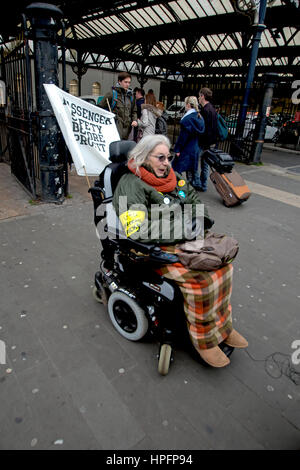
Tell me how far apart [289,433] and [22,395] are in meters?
1.65

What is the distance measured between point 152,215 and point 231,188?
139 inches

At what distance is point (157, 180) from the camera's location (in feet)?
7.61

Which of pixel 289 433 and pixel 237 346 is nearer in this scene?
pixel 289 433

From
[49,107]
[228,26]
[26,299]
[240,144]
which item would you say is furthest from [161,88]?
[26,299]

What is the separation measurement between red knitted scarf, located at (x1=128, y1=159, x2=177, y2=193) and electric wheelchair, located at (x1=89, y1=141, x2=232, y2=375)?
0.64 feet

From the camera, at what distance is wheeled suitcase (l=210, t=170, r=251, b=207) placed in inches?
212


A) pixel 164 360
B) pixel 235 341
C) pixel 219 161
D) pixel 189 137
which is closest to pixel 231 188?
pixel 219 161

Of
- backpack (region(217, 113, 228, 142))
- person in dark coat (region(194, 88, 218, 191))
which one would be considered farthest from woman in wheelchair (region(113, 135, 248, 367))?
backpack (region(217, 113, 228, 142))

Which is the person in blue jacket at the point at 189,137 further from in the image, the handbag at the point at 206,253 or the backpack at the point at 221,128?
the handbag at the point at 206,253

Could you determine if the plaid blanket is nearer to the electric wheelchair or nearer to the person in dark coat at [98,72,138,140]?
the electric wheelchair

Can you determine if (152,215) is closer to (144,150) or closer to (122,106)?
(144,150)
